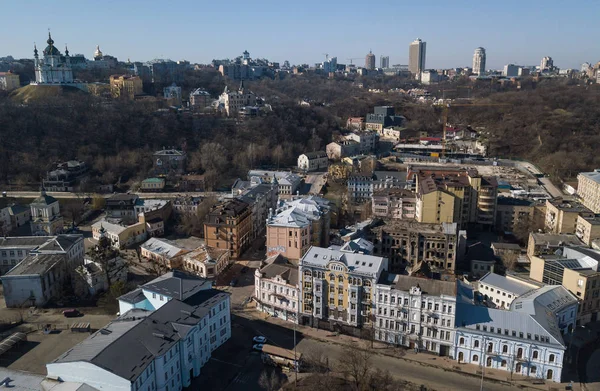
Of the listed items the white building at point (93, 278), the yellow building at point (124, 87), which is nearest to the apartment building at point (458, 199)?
the white building at point (93, 278)

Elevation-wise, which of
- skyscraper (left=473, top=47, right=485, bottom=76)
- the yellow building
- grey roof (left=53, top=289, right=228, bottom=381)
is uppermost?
skyscraper (left=473, top=47, right=485, bottom=76)

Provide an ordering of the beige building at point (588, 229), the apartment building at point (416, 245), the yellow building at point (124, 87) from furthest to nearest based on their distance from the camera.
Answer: the yellow building at point (124, 87)
the beige building at point (588, 229)
the apartment building at point (416, 245)

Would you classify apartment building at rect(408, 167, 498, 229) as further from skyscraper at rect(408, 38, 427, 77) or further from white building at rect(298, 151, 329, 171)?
skyscraper at rect(408, 38, 427, 77)

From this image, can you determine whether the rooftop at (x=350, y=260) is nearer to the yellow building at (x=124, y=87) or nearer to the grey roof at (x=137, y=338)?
the grey roof at (x=137, y=338)

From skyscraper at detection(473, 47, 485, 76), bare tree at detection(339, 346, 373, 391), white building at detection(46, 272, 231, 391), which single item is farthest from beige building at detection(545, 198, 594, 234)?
skyscraper at detection(473, 47, 485, 76)

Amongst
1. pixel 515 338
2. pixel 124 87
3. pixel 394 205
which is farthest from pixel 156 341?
pixel 124 87

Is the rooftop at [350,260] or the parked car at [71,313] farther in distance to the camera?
the parked car at [71,313]

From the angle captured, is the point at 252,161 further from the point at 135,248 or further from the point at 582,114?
the point at 582,114
